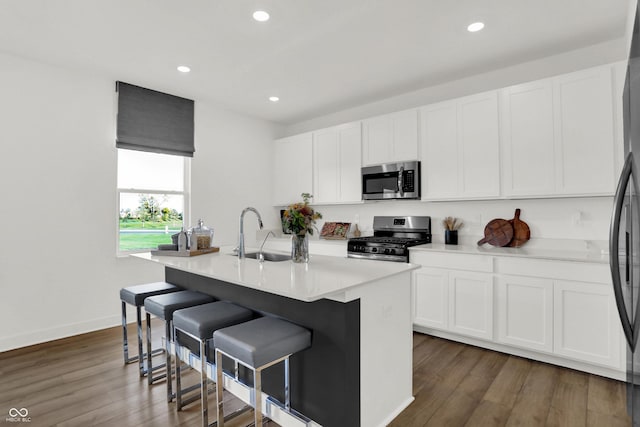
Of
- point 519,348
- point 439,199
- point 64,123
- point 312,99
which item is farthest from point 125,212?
point 519,348

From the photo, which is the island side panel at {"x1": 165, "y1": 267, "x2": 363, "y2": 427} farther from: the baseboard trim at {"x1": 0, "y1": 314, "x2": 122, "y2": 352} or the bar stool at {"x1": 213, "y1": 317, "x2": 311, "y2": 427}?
the baseboard trim at {"x1": 0, "y1": 314, "x2": 122, "y2": 352}

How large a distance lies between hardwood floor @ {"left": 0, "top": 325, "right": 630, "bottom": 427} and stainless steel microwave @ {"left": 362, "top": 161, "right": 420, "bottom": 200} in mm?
1685

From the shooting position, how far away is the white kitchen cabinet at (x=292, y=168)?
190 inches

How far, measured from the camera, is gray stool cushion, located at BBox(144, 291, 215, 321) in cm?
226

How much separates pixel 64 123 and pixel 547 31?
451 centimetres

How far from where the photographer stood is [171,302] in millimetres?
2314

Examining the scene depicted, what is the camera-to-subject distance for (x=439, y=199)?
11.7 feet

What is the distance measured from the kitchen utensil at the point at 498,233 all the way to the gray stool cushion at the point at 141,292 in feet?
9.82

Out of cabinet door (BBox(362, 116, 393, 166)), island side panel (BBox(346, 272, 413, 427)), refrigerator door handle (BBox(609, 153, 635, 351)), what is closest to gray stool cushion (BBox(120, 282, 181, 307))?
island side panel (BBox(346, 272, 413, 427))

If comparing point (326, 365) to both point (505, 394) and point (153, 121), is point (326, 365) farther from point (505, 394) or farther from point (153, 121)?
point (153, 121)

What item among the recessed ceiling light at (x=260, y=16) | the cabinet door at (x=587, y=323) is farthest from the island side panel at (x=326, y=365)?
the recessed ceiling light at (x=260, y=16)

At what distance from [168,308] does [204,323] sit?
0.49 metres

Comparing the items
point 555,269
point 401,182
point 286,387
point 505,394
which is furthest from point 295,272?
point 401,182

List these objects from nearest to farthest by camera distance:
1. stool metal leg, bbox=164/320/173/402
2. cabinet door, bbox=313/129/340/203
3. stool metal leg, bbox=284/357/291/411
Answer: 1. stool metal leg, bbox=284/357/291/411
2. stool metal leg, bbox=164/320/173/402
3. cabinet door, bbox=313/129/340/203
